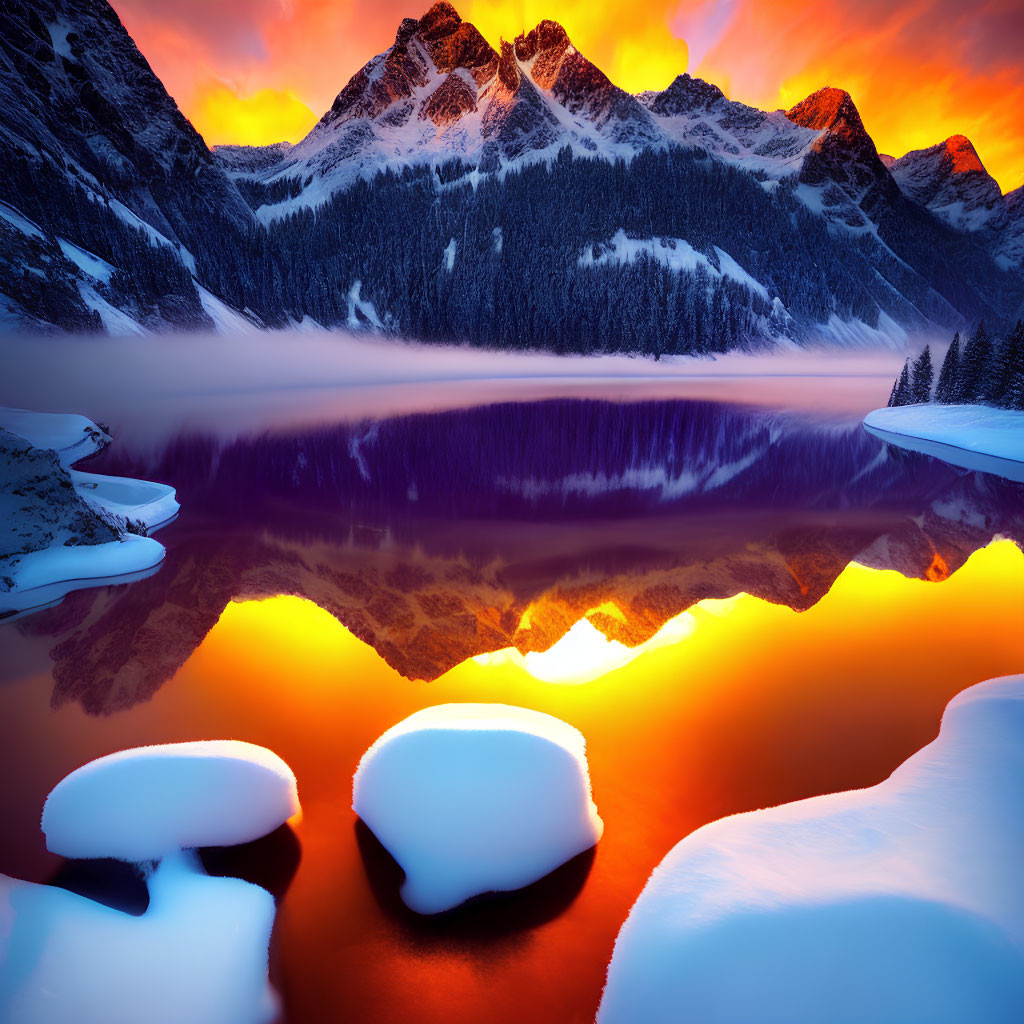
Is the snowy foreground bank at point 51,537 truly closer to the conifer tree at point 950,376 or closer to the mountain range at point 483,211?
the conifer tree at point 950,376

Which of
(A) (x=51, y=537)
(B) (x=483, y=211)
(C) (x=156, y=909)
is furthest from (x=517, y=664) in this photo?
(B) (x=483, y=211)

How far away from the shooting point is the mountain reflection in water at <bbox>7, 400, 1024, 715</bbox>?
900cm

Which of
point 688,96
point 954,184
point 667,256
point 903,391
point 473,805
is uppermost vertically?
point 688,96

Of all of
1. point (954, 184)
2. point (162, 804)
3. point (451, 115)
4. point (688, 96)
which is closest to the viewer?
point (162, 804)

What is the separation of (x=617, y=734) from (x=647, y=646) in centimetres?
232

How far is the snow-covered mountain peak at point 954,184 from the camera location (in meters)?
162

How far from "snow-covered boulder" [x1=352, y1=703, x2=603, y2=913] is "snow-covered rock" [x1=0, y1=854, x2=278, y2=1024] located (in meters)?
1.14

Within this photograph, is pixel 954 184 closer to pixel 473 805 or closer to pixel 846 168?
pixel 846 168

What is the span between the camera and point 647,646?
333 inches

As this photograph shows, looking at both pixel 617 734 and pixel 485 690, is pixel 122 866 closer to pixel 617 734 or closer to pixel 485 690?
pixel 485 690

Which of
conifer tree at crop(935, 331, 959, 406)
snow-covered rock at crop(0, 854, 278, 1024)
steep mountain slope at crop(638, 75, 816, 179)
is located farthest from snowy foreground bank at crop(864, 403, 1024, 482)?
steep mountain slope at crop(638, 75, 816, 179)

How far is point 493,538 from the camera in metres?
14.1

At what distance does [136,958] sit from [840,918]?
452 cm

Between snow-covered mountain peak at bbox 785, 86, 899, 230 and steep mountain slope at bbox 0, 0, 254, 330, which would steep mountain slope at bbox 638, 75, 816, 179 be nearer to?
snow-covered mountain peak at bbox 785, 86, 899, 230
